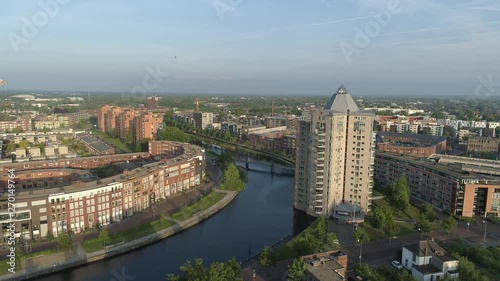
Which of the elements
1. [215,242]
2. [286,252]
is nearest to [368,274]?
[286,252]

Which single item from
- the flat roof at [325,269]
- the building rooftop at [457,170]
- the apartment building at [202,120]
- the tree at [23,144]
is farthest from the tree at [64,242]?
the apartment building at [202,120]

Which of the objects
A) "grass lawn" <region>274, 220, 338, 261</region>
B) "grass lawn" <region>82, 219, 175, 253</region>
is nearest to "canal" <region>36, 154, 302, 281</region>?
"grass lawn" <region>82, 219, 175, 253</region>

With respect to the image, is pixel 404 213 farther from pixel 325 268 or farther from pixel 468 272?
pixel 325 268

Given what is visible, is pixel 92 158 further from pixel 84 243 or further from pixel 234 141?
pixel 234 141

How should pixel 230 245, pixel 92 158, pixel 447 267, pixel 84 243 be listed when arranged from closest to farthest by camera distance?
1. pixel 447 267
2. pixel 84 243
3. pixel 230 245
4. pixel 92 158

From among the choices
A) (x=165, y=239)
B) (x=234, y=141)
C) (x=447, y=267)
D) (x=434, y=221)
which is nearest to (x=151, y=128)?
(x=234, y=141)

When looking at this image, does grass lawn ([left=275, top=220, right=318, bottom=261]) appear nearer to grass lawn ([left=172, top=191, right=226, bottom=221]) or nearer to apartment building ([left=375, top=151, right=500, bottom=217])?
grass lawn ([left=172, top=191, right=226, bottom=221])
